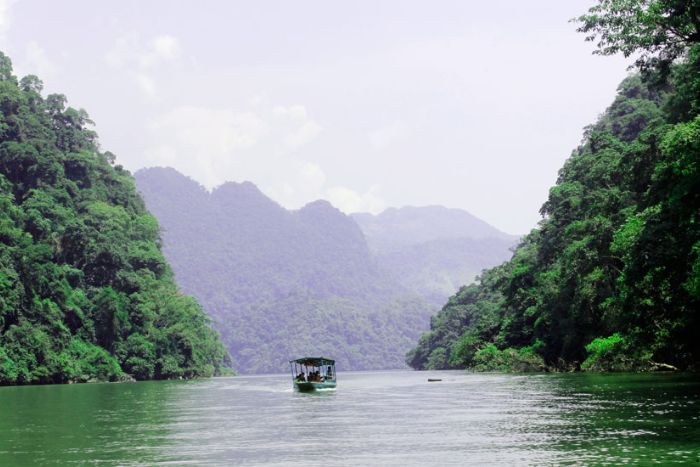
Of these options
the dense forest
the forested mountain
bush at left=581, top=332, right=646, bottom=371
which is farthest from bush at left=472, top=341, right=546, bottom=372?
the forested mountain

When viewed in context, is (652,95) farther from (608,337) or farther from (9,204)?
(9,204)

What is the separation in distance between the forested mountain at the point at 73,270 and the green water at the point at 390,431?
51807 mm

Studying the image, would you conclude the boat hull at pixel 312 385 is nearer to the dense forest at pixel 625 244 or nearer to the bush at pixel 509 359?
the dense forest at pixel 625 244

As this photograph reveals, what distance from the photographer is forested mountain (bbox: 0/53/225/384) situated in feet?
334

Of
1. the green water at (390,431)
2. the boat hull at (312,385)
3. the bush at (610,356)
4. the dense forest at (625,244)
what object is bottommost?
the green water at (390,431)

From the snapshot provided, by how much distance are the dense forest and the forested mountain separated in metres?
45.0

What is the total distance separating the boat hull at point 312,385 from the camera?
7200cm

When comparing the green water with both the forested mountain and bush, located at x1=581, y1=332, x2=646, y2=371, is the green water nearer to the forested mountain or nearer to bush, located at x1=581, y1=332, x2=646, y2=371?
bush, located at x1=581, y1=332, x2=646, y2=371

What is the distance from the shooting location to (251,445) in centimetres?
2967

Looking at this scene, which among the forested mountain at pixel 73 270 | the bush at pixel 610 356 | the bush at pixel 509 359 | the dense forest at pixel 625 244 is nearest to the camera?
the dense forest at pixel 625 244

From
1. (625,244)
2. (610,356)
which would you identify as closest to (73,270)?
(610,356)

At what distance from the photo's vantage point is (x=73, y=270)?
120062 mm

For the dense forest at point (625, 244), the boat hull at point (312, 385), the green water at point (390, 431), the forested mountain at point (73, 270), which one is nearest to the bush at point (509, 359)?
the dense forest at point (625, 244)

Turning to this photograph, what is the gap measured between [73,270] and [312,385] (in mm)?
59647
